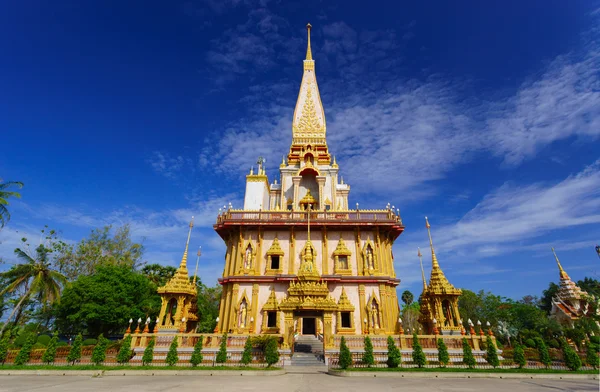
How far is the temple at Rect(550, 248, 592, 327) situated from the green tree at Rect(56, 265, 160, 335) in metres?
46.7

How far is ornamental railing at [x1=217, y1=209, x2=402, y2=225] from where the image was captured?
24.6 m

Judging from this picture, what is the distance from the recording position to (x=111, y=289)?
28.8m

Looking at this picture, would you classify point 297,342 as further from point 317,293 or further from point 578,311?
point 578,311

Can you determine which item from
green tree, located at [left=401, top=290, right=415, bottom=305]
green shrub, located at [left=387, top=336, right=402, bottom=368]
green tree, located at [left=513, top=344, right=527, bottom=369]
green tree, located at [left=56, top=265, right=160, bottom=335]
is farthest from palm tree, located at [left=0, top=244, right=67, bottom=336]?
green tree, located at [left=401, top=290, right=415, bottom=305]

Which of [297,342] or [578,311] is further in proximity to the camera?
[578,311]

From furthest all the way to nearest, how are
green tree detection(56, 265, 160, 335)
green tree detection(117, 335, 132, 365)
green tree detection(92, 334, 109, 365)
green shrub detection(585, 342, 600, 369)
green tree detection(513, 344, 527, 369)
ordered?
green tree detection(56, 265, 160, 335)
green tree detection(117, 335, 132, 365)
green tree detection(92, 334, 109, 365)
green shrub detection(585, 342, 600, 369)
green tree detection(513, 344, 527, 369)

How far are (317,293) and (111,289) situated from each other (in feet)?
73.0

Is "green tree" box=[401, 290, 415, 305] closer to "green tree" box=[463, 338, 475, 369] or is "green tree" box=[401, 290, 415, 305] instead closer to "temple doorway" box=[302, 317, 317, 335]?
"temple doorway" box=[302, 317, 317, 335]

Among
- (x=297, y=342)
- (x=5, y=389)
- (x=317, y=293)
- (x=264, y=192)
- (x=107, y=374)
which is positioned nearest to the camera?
(x=5, y=389)

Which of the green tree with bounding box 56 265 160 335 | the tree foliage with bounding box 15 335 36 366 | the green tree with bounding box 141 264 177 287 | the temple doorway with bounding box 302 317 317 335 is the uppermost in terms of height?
the green tree with bounding box 141 264 177 287

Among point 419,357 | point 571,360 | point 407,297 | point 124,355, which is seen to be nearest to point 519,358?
point 571,360

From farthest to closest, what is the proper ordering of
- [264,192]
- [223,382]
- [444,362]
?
[264,192], [444,362], [223,382]

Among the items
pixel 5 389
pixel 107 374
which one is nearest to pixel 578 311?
pixel 107 374

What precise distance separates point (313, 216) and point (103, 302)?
21965 mm
